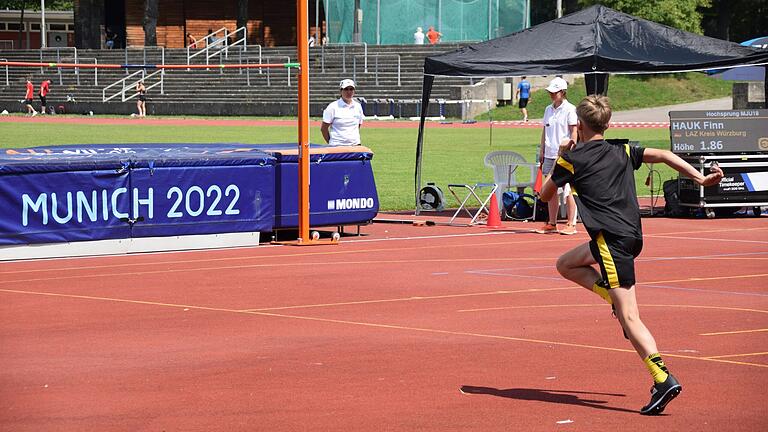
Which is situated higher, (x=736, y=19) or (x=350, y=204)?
(x=736, y=19)

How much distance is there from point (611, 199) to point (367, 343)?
8.53 ft

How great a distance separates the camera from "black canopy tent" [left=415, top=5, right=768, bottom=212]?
1834cm

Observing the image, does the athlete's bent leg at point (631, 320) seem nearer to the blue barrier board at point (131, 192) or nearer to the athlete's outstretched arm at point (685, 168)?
the athlete's outstretched arm at point (685, 168)

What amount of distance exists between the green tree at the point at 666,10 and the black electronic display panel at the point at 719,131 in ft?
133

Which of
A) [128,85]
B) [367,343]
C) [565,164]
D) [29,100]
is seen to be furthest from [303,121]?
[128,85]

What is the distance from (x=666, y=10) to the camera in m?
59.1


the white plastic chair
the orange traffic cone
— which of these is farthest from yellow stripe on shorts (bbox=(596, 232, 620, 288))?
the white plastic chair

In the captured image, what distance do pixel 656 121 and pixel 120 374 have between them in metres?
43.7

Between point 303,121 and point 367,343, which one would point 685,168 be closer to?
point 367,343

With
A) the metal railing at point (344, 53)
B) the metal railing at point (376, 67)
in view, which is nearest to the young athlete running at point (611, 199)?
the metal railing at point (376, 67)

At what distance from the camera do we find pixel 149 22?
70.5 meters

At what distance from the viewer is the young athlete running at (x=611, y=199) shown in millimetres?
7312

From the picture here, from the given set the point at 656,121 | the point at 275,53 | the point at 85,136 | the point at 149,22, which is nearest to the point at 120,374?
the point at 85,136

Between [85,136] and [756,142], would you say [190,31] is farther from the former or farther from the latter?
[756,142]
